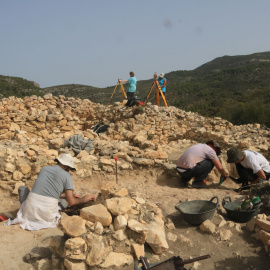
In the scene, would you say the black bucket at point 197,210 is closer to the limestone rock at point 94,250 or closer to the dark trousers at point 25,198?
the limestone rock at point 94,250

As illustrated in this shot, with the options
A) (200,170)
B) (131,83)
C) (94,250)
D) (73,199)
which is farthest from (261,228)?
(131,83)

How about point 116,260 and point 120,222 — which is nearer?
point 116,260

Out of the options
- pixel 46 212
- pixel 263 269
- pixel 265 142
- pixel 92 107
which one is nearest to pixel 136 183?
pixel 46 212

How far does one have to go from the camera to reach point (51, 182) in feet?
11.7

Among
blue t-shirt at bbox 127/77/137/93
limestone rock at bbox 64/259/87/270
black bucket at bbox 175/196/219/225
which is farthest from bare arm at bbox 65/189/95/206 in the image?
blue t-shirt at bbox 127/77/137/93

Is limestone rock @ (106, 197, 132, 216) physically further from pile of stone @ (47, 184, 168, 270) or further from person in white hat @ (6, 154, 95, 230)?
person in white hat @ (6, 154, 95, 230)

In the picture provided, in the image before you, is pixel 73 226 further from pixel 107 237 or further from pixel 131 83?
pixel 131 83

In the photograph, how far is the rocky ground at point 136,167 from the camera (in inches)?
122

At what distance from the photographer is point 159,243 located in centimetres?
300

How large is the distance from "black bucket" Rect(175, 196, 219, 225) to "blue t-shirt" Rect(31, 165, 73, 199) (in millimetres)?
1557

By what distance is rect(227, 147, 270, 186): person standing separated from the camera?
4777mm

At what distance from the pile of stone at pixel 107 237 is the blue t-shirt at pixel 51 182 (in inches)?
26.0

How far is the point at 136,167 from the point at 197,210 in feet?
7.64

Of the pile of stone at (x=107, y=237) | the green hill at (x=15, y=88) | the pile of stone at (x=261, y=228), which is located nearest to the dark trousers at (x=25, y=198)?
the pile of stone at (x=107, y=237)
